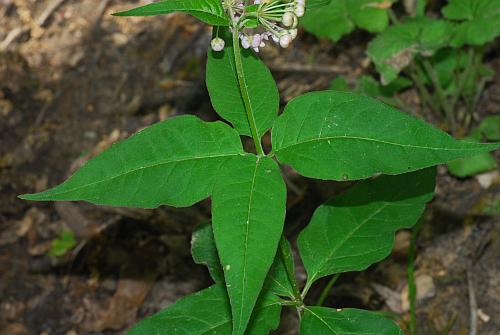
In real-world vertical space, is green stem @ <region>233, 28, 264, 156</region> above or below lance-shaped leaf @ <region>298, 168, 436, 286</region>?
above


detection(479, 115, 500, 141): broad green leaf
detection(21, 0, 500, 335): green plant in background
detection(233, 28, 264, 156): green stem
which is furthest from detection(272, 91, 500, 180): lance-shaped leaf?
detection(479, 115, 500, 141): broad green leaf

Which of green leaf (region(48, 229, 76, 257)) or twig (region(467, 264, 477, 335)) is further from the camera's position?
green leaf (region(48, 229, 76, 257))

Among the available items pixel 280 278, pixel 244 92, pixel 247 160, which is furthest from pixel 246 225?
pixel 280 278

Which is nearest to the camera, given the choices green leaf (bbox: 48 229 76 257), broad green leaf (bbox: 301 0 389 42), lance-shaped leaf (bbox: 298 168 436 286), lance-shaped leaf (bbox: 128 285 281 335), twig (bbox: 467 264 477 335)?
lance-shaped leaf (bbox: 128 285 281 335)

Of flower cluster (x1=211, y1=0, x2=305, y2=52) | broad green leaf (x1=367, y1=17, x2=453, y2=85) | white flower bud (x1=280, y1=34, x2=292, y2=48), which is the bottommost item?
broad green leaf (x1=367, y1=17, x2=453, y2=85)

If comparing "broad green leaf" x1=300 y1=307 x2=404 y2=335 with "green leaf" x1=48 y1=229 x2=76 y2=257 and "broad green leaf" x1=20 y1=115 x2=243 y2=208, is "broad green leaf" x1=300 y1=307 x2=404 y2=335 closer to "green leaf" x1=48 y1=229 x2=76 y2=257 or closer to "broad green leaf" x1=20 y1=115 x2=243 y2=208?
"broad green leaf" x1=20 y1=115 x2=243 y2=208

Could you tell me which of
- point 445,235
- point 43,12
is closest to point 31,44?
point 43,12

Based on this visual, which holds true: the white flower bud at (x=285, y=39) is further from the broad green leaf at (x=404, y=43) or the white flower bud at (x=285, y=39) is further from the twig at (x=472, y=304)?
the twig at (x=472, y=304)
